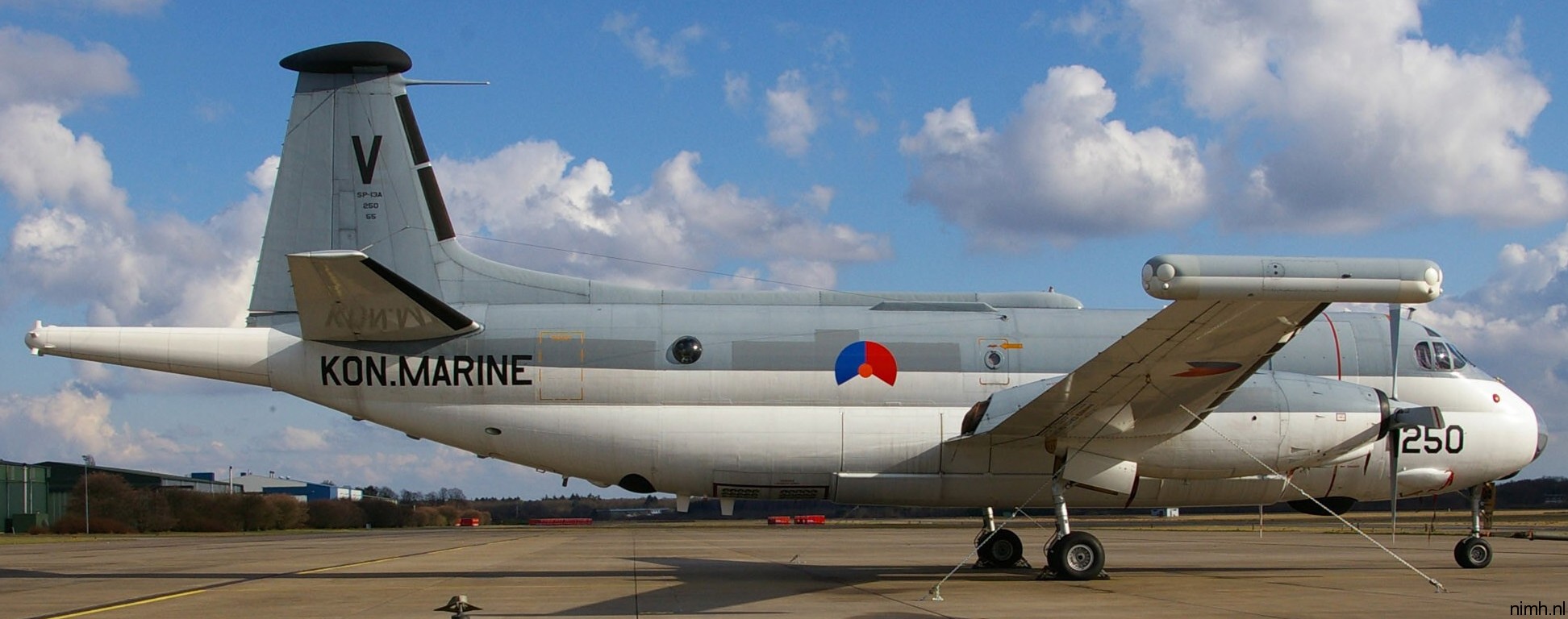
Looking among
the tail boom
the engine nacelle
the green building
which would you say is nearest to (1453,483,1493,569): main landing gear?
the engine nacelle

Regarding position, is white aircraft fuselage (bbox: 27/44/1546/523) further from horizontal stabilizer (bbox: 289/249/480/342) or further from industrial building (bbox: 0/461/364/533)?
industrial building (bbox: 0/461/364/533)

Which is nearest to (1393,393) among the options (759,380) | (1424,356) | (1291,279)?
(1424,356)

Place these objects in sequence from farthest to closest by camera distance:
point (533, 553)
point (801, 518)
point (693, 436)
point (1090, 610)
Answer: point (801, 518), point (533, 553), point (693, 436), point (1090, 610)

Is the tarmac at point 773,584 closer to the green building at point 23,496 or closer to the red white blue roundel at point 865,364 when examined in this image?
the red white blue roundel at point 865,364

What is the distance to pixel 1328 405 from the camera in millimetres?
14469

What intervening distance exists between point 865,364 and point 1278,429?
17.1 ft

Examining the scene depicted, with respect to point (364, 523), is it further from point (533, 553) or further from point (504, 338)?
point (504, 338)

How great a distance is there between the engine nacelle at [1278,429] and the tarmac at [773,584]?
1.59 meters

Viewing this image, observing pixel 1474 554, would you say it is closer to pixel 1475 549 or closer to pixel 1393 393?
pixel 1475 549

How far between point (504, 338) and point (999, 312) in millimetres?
6636

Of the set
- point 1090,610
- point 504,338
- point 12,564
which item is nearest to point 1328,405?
point 1090,610

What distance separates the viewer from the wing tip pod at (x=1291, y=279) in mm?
9227

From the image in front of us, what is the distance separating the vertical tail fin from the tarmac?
4298mm

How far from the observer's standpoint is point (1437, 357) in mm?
16219
